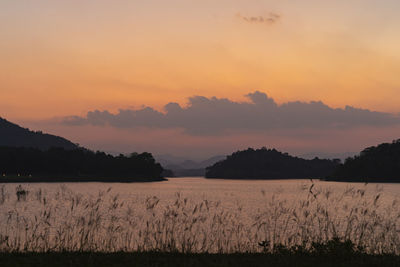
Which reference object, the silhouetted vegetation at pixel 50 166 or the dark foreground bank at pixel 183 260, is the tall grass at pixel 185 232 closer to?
the dark foreground bank at pixel 183 260

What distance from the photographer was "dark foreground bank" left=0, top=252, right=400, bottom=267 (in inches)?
543

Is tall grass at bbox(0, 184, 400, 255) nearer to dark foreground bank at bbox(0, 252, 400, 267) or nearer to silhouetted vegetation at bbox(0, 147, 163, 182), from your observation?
dark foreground bank at bbox(0, 252, 400, 267)

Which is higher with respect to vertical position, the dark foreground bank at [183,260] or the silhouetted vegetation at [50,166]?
the silhouetted vegetation at [50,166]

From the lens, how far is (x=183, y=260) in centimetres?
1442

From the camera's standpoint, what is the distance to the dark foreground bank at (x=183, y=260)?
1380 cm

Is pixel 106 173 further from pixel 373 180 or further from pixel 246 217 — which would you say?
pixel 246 217

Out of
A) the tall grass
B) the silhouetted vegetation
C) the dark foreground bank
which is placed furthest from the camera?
the silhouetted vegetation

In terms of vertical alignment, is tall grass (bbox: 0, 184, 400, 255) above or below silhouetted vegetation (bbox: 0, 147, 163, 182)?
below

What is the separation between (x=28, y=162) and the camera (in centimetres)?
16888

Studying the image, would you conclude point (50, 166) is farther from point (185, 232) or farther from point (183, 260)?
point (183, 260)

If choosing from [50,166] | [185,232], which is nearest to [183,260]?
[185,232]

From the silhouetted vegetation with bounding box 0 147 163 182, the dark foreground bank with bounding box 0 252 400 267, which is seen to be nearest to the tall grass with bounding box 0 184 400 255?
the dark foreground bank with bounding box 0 252 400 267

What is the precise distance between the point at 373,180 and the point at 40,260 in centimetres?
20033

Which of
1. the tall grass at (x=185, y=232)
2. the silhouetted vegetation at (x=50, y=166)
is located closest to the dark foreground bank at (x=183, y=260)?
→ the tall grass at (x=185, y=232)
